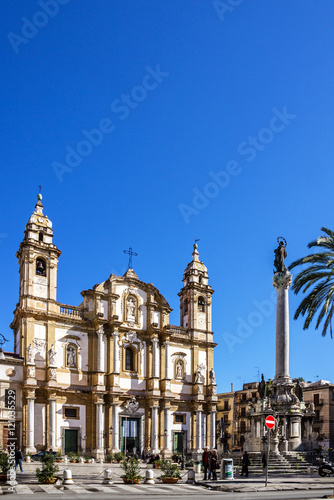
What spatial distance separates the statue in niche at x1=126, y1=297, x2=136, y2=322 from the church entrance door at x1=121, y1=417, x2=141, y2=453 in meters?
7.94

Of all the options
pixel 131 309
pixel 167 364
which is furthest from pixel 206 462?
pixel 131 309

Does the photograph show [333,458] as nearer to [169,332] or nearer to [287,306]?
[287,306]

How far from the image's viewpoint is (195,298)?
54938 mm

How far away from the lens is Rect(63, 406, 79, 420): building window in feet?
149

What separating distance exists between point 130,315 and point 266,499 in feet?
111

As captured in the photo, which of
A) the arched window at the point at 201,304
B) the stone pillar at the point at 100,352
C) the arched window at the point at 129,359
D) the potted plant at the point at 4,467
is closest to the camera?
the potted plant at the point at 4,467

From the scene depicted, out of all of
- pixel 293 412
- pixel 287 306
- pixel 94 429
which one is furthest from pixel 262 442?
pixel 94 429

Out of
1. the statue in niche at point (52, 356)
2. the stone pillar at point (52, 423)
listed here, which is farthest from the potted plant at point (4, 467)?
the statue in niche at point (52, 356)

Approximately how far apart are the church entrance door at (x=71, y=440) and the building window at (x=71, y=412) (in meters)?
0.99

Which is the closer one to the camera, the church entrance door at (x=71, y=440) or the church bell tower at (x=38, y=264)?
the church entrance door at (x=71, y=440)

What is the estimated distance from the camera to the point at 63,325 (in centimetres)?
4675

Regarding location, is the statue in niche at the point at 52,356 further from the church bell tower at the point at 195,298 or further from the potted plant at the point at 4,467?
the potted plant at the point at 4,467

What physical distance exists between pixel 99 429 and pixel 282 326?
18.0m

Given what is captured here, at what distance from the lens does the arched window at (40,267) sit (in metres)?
46.9
